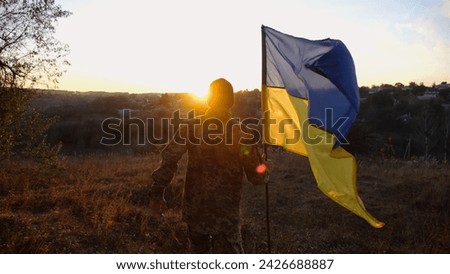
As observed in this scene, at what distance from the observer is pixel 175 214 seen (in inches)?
371

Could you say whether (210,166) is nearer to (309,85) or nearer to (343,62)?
(309,85)

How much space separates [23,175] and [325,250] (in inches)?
377

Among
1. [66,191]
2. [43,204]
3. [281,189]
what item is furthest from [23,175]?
[281,189]

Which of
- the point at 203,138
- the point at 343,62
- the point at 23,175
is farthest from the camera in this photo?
the point at 23,175

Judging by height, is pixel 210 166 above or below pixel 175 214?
above

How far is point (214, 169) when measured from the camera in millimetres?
4289

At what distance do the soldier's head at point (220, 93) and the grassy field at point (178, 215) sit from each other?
2034 mm

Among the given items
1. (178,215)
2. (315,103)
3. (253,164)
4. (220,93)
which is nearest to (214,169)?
(253,164)

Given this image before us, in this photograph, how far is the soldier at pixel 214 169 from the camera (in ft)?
13.8

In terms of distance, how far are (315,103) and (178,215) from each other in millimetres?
5124

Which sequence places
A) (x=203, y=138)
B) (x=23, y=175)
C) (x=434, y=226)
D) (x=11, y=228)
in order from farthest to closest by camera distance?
(x=23, y=175)
(x=434, y=226)
(x=11, y=228)
(x=203, y=138)

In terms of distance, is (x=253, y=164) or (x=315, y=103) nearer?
(x=253, y=164)

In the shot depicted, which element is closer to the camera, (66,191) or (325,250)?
(325,250)

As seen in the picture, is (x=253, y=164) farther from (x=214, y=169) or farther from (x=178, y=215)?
(x=178, y=215)
